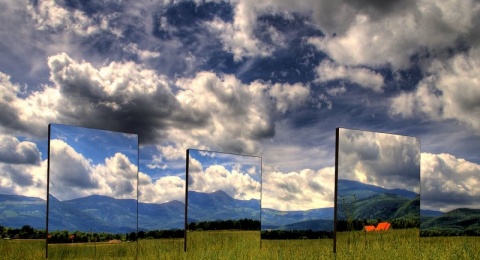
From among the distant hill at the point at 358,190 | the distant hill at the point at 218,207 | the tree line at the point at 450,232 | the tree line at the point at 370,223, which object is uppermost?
the distant hill at the point at 358,190

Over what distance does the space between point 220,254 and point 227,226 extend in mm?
1817

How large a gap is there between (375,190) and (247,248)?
4.45m

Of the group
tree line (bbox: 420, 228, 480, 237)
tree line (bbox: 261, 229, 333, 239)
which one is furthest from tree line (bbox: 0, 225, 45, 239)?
tree line (bbox: 420, 228, 480, 237)

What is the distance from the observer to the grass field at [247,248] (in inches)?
551

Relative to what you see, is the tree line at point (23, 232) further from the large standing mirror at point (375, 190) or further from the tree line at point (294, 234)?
the large standing mirror at point (375, 190)

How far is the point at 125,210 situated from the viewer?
1483 centimetres

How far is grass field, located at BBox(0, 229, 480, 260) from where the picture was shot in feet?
45.9

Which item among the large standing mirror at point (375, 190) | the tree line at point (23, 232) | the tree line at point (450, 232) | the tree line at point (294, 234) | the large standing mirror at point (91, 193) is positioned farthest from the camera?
the tree line at point (450, 232)

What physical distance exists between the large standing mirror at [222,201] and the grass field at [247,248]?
1.7 inches

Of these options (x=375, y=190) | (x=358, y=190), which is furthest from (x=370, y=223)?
(x=358, y=190)

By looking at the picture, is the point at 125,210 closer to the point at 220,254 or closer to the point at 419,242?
the point at 220,254

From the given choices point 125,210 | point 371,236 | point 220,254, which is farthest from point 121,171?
point 371,236

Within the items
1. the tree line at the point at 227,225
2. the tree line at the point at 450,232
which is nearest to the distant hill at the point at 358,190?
the tree line at the point at 227,225

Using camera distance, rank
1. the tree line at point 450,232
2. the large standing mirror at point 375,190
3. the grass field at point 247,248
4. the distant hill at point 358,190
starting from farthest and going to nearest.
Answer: the tree line at point 450,232 → the large standing mirror at point 375,190 → the distant hill at point 358,190 → the grass field at point 247,248
